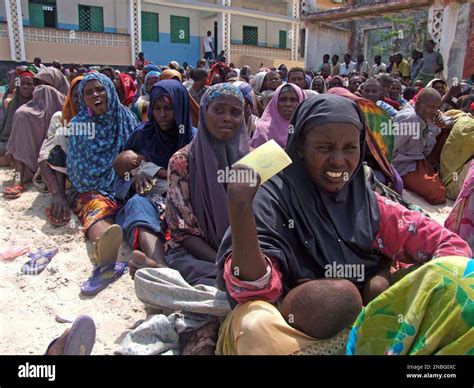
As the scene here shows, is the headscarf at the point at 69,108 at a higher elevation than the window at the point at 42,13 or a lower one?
lower

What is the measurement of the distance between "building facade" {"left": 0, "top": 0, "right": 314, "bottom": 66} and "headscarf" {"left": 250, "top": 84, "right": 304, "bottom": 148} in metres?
15.0

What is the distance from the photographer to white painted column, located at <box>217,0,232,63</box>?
2002cm

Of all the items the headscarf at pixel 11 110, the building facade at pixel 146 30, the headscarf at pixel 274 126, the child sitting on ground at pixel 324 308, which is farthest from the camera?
the building facade at pixel 146 30

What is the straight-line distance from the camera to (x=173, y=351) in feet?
6.55

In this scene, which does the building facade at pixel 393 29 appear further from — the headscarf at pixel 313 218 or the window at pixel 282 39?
the headscarf at pixel 313 218

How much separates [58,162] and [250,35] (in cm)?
2010

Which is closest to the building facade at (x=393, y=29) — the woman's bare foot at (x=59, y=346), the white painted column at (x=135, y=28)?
the white painted column at (x=135, y=28)

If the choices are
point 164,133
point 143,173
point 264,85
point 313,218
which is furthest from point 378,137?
point 313,218

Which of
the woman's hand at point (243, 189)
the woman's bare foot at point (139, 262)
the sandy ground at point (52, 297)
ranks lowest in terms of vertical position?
the sandy ground at point (52, 297)

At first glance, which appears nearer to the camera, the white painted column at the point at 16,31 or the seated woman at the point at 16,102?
the seated woman at the point at 16,102

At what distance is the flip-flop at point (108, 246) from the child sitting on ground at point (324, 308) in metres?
1.65

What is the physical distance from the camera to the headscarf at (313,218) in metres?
1.81

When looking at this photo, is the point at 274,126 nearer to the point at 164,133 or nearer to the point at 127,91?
the point at 164,133

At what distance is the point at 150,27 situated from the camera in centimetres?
1934
